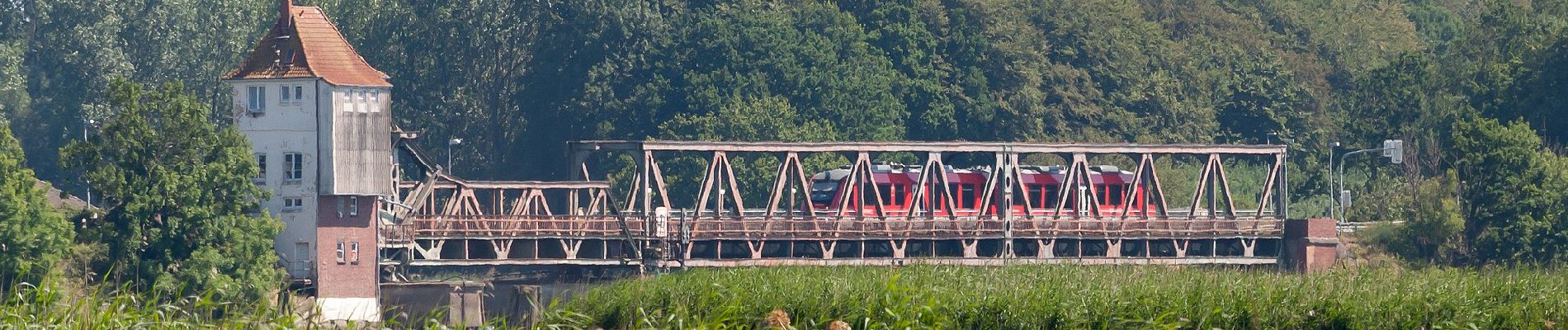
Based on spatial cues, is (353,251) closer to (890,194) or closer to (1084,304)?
(890,194)

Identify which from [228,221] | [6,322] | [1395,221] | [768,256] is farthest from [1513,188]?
[6,322]

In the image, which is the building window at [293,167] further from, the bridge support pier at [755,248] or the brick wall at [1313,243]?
the brick wall at [1313,243]

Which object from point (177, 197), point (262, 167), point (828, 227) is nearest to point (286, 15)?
point (262, 167)

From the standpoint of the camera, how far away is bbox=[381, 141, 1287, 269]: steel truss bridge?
79125 mm

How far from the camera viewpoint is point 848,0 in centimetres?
12662

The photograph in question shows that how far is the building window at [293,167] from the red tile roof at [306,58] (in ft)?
8.00

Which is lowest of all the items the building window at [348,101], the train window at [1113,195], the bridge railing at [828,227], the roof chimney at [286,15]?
the bridge railing at [828,227]

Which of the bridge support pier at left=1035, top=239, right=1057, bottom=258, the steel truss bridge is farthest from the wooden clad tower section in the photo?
the bridge support pier at left=1035, top=239, right=1057, bottom=258

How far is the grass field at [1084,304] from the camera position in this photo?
4681 centimetres

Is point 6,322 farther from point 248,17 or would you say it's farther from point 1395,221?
point 248,17

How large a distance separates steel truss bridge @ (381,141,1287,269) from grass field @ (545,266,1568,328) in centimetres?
2222

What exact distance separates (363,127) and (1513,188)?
38.6 m

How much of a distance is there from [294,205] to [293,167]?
1.16m

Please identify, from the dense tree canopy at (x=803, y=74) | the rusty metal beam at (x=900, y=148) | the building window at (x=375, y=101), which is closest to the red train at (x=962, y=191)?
the rusty metal beam at (x=900, y=148)
